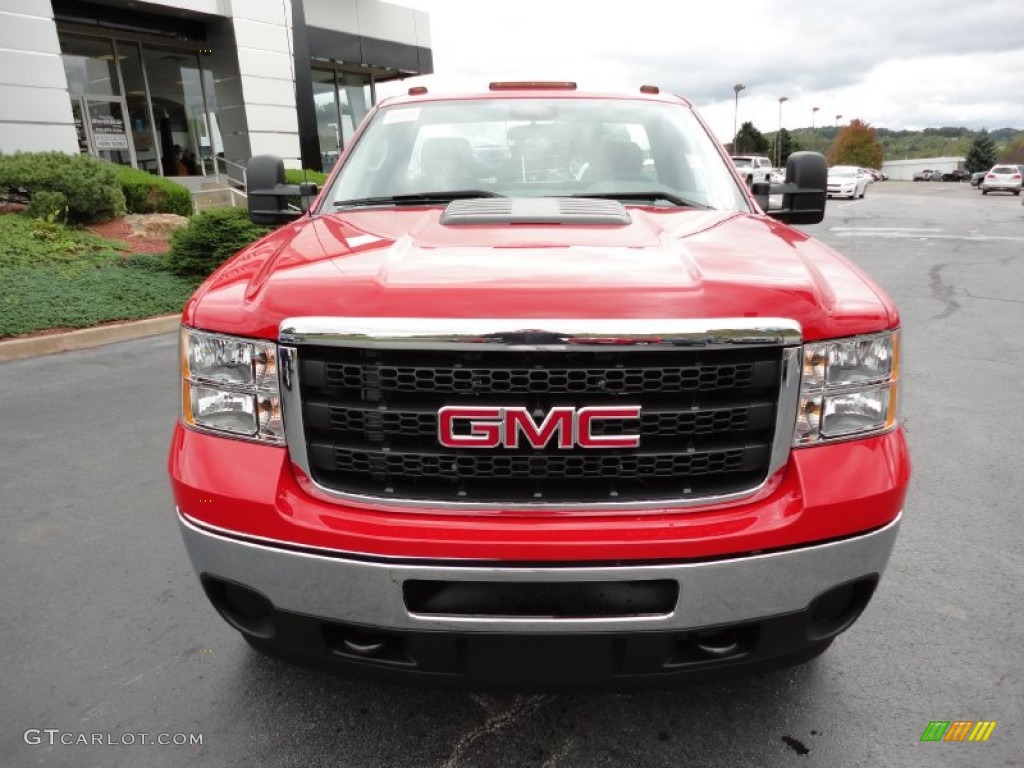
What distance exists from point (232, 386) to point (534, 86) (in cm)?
257

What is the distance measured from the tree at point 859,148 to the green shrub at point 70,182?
381 feet

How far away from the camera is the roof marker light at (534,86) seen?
3.81m

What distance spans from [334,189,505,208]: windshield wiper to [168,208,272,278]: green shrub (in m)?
7.92

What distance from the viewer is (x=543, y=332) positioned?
1.71 m

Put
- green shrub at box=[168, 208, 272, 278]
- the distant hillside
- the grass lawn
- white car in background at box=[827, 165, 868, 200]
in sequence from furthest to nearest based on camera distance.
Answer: the distant hillside < white car in background at box=[827, 165, 868, 200] < green shrub at box=[168, 208, 272, 278] < the grass lawn

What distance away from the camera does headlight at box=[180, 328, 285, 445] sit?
1903mm

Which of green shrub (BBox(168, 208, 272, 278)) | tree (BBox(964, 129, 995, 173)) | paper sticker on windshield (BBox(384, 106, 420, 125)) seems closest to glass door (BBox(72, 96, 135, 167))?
green shrub (BBox(168, 208, 272, 278))

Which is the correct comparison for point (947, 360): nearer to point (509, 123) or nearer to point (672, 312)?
point (509, 123)

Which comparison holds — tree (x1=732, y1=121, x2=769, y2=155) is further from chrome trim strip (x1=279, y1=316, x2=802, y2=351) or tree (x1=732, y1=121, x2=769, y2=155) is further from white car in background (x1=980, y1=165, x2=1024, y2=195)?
chrome trim strip (x1=279, y1=316, x2=802, y2=351)

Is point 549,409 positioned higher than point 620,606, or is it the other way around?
point 549,409

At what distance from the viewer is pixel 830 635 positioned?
1.94m

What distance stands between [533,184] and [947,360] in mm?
4860

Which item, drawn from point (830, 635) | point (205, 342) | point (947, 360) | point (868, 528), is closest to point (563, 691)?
point (830, 635)

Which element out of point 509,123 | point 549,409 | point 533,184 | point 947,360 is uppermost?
point 509,123
